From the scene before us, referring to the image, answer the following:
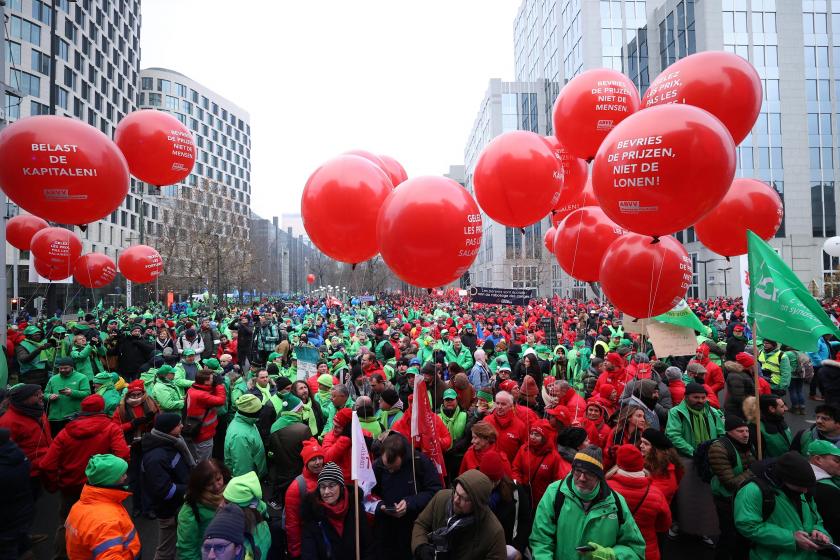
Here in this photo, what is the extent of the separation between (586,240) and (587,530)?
13.0ft

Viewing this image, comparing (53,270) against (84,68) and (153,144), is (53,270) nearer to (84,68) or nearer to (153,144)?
(153,144)

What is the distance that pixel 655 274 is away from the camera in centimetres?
519

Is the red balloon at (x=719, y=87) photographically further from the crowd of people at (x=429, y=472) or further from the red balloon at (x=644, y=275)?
the crowd of people at (x=429, y=472)

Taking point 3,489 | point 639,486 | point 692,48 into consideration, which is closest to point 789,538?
point 639,486

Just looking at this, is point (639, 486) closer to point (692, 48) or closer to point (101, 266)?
point (101, 266)

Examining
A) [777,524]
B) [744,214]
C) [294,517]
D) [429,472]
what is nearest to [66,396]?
[294,517]

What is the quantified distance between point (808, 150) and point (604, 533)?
49.9 meters

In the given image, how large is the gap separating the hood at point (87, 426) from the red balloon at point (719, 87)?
6.46 meters

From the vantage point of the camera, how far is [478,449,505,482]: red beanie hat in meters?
4.09

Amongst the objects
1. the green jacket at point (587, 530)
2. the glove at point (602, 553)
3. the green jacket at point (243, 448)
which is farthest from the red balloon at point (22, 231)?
the glove at point (602, 553)

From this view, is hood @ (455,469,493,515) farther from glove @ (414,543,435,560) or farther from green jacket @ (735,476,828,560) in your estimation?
green jacket @ (735,476,828,560)

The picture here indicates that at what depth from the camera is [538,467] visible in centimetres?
458

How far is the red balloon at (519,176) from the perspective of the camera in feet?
18.4

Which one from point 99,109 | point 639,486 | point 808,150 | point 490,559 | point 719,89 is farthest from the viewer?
point 99,109
